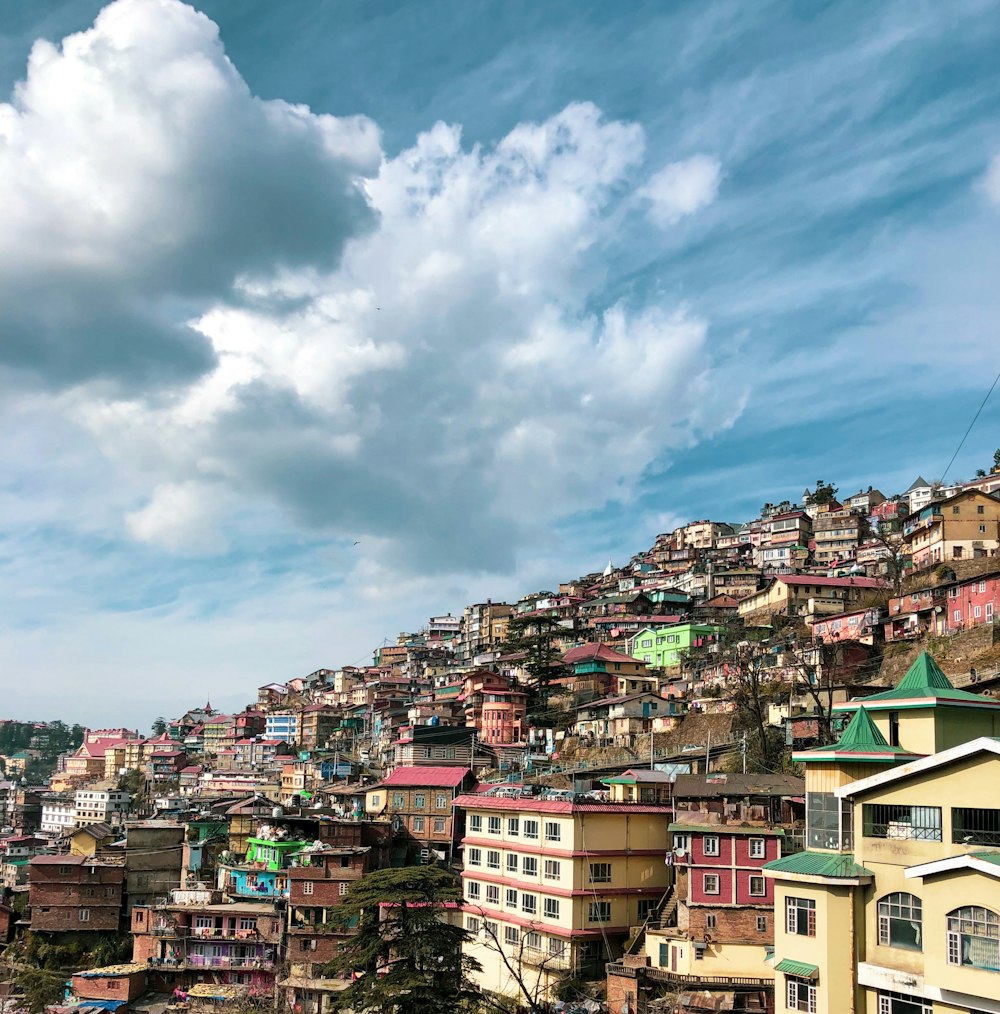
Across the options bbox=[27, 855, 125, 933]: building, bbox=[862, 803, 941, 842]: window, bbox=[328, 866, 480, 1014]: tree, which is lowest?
bbox=[27, 855, 125, 933]: building

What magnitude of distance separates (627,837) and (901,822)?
619 inches

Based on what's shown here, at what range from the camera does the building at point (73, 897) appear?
5188cm

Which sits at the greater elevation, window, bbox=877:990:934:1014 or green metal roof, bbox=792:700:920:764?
green metal roof, bbox=792:700:920:764

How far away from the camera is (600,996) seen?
111 feet

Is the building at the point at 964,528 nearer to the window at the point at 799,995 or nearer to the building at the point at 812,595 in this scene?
the building at the point at 812,595

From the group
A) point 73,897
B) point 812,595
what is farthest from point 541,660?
point 73,897

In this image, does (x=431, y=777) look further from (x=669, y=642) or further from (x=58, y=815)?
(x=58, y=815)

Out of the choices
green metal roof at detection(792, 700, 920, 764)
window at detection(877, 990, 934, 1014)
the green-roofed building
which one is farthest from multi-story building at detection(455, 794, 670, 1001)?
the green-roofed building

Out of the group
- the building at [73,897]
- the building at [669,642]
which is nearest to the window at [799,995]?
the building at [73,897]

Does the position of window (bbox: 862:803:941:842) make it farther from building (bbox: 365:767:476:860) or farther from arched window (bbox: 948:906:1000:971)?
building (bbox: 365:767:476:860)

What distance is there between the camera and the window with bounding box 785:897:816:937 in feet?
79.7

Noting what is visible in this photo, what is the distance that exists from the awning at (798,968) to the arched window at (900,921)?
5.79 feet

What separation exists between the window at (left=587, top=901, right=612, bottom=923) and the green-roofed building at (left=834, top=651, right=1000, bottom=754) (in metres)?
15.1

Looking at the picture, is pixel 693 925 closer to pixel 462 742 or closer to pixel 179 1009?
pixel 179 1009
